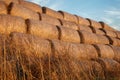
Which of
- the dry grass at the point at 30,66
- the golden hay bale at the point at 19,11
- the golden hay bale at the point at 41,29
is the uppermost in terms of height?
the golden hay bale at the point at 19,11

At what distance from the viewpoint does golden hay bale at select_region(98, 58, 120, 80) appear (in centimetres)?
557

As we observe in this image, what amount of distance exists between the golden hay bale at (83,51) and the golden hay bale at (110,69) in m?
0.47

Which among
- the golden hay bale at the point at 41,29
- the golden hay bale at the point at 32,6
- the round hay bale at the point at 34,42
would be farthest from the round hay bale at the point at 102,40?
the round hay bale at the point at 34,42

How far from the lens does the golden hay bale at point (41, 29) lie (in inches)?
271

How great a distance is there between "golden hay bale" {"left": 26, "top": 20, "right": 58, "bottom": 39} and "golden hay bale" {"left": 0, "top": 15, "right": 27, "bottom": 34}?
0.58ft

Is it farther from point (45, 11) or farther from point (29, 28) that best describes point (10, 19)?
point (45, 11)

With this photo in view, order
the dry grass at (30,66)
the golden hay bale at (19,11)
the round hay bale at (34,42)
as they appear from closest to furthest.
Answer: the dry grass at (30,66)
the round hay bale at (34,42)
the golden hay bale at (19,11)

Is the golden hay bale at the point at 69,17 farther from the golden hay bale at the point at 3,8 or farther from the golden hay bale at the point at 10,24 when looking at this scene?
the golden hay bale at the point at 10,24

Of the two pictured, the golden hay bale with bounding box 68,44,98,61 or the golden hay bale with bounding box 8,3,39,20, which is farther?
the golden hay bale with bounding box 8,3,39,20

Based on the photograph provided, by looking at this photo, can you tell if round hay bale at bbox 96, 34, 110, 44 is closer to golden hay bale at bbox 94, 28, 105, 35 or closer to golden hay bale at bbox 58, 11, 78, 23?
golden hay bale at bbox 94, 28, 105, 35

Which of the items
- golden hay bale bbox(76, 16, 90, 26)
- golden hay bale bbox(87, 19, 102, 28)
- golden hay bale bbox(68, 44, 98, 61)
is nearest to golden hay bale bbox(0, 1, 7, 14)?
golden hay bale bbox(68, 44, 98, 61)

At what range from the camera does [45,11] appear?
30.7ft

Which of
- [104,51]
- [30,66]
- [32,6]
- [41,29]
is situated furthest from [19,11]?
[30,66]

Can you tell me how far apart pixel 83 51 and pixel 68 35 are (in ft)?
2.94
